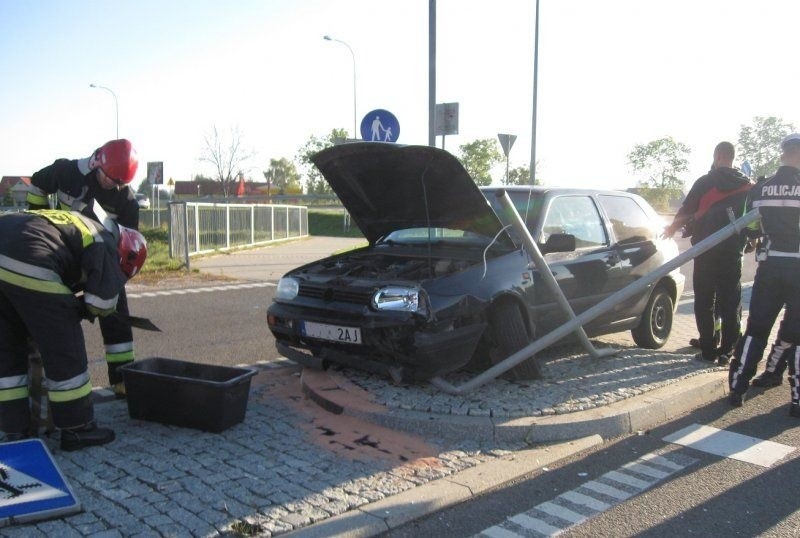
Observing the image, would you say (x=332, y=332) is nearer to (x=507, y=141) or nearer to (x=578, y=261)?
(x=578, y=261)

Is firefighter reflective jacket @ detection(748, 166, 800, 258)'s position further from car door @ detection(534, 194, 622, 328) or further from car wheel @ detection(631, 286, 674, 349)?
car wheel @ detection(631, 286, 674, 349)

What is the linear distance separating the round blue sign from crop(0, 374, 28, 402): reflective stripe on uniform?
26.6 ft

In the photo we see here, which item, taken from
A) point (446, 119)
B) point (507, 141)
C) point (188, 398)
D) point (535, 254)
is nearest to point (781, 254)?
point (535, 254)

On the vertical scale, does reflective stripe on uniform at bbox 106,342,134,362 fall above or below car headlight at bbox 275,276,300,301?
below

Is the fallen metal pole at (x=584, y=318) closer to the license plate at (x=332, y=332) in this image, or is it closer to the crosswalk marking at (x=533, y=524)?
the license plate at (x=332, y=332)

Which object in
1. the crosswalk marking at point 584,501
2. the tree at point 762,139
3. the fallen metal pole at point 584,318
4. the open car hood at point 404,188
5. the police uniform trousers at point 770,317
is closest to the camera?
the crosswalk marking at point 584,501

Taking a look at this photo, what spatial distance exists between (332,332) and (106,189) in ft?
6.26

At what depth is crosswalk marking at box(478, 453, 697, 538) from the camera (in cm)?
340

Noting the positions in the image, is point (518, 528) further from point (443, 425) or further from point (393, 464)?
point (443, 425)

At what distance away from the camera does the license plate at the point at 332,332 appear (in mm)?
4863

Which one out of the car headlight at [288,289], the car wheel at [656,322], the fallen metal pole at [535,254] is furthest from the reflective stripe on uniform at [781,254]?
the car headlight at [288,289]

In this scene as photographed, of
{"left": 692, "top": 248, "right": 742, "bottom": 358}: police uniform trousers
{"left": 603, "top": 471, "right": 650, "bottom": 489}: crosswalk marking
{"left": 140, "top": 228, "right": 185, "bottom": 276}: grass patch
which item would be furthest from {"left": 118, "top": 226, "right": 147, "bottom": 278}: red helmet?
{"left": 140, "top": 228, "right": 185, "bottom": 276}: grass patch

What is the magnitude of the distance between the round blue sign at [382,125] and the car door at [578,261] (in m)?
5.40

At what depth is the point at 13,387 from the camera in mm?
3984
